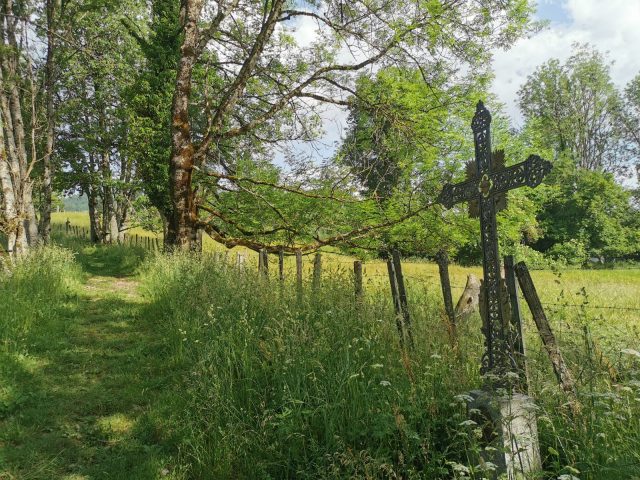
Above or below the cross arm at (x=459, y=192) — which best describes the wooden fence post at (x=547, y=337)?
below

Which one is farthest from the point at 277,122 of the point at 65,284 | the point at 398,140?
the point at 65,284

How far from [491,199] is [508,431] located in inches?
75.0

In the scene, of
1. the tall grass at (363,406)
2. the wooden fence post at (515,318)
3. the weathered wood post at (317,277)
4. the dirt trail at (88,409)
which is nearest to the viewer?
the tall grass at (363,406)

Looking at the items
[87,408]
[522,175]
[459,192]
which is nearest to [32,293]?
[87,408]

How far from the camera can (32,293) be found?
8.40 m

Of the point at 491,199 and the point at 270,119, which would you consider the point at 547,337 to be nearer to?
the point at 491,199

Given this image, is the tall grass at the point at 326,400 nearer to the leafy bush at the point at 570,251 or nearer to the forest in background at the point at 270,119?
the forest in background at the point at 270,119

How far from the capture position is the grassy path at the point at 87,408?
3.79 m

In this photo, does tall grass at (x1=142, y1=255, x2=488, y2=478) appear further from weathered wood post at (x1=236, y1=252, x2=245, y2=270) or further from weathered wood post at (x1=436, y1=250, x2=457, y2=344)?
weathered wood post at (x1=236, y1=252, x2=245, y2=270)

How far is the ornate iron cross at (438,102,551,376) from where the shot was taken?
3.35 meters

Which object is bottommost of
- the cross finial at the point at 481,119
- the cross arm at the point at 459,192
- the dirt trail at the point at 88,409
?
the dirt trail at the point at 88,409

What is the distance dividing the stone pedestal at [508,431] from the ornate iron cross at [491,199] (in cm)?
32

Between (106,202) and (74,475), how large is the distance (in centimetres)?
2560

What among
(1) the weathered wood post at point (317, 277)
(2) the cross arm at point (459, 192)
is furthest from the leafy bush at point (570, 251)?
(2) the cross arm at point (459, 192)
